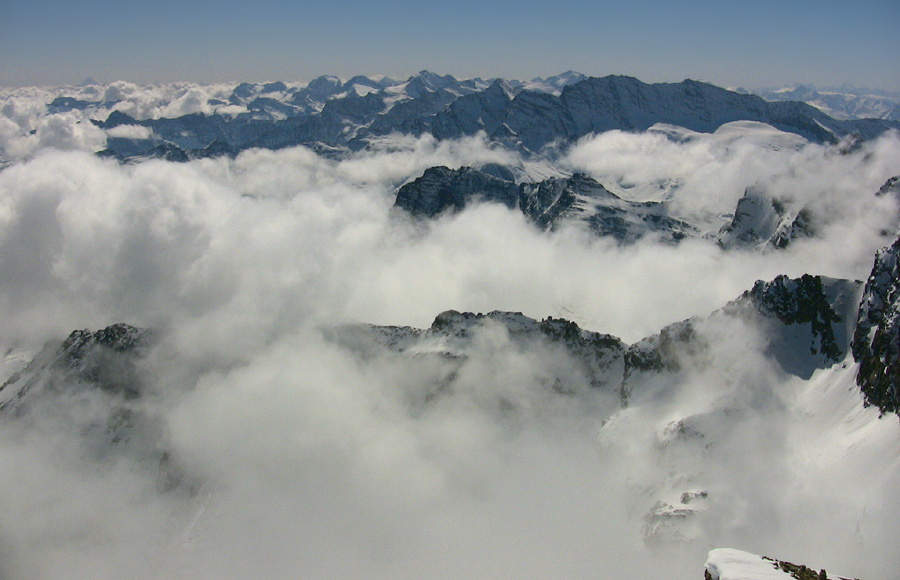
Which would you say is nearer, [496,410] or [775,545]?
[775,545]

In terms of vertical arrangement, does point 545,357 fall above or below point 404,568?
above

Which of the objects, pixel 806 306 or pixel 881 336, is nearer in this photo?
pixel 881 336

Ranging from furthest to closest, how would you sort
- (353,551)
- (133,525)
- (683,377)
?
(133,525) → (353,551) → (683,377)

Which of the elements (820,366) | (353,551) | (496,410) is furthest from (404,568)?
(820,366)

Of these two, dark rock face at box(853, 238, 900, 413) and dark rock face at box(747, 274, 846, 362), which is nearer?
dark rock face at box(853, 238, 900, 413)

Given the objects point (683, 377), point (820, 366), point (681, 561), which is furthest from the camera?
point (683, 377)

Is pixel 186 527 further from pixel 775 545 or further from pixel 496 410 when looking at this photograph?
pixel 775 545

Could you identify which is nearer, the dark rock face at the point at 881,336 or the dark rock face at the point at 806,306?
the dark rock face at the point at 881,336

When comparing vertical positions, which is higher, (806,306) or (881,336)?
(881,336)
